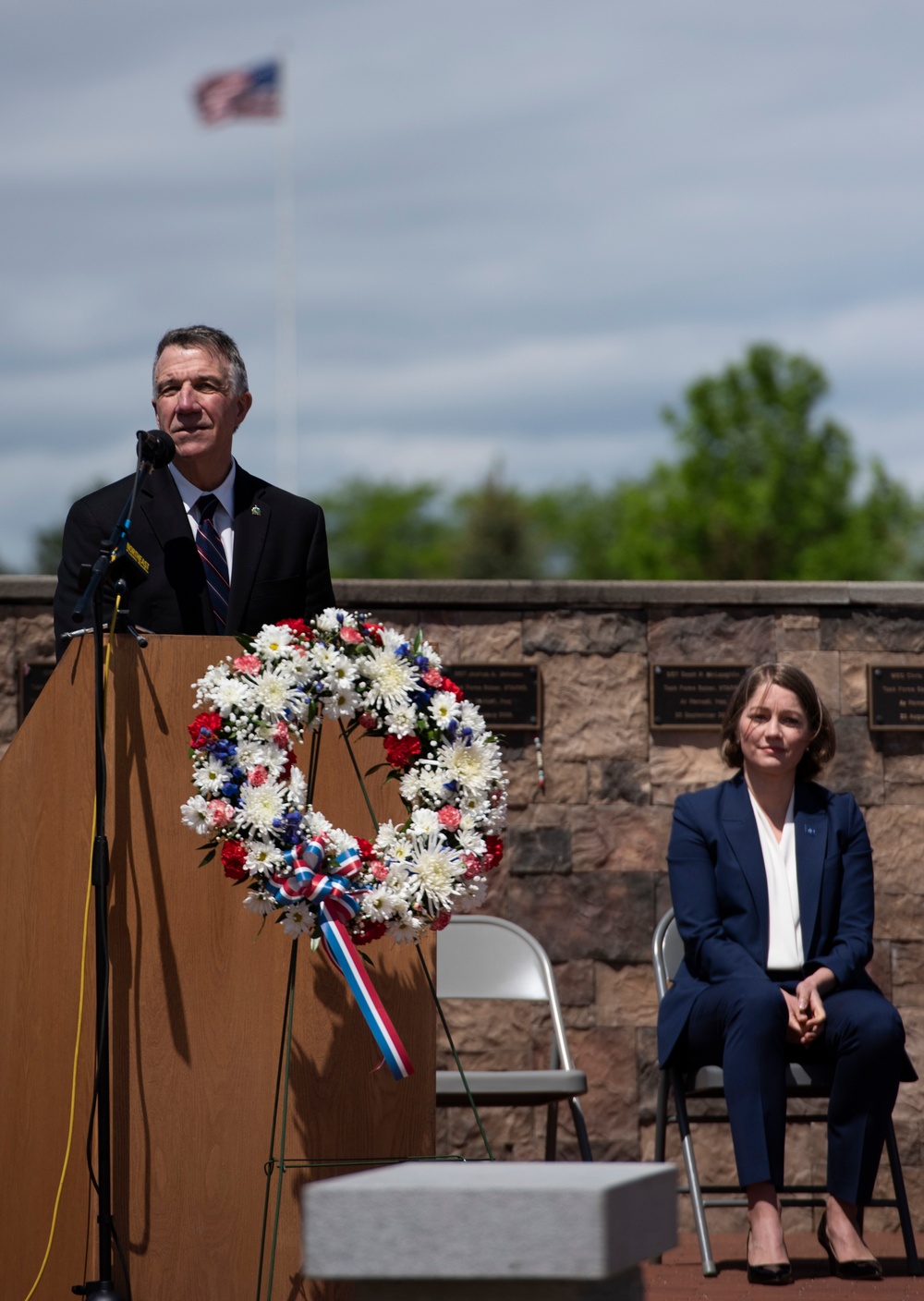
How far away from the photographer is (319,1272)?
6.83 ft

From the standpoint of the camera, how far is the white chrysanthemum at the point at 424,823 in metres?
3.24

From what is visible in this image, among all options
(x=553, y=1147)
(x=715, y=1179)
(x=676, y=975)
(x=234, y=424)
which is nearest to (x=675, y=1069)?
(x=676, y=975)

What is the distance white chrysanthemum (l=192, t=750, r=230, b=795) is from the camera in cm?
316

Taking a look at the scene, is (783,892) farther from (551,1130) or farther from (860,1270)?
(551,1130)

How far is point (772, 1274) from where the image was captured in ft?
13.5

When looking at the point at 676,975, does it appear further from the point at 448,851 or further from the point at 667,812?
the point at 448,851

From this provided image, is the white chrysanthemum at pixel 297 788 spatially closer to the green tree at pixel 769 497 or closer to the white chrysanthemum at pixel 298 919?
the white chrysanthemum at pixel 298 919

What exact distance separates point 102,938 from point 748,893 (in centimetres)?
220

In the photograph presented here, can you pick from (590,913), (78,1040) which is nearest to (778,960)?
(590,913)

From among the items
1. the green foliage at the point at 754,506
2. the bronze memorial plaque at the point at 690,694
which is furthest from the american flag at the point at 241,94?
the bronze memorial plaque at the point at 690,694

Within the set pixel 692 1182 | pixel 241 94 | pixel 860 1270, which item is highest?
pixel 241 94

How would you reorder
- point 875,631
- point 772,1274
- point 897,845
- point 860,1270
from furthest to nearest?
point 875,631 → point 897,845 → point 860,1270 → point 772,1274

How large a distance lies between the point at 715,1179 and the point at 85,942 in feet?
10.1

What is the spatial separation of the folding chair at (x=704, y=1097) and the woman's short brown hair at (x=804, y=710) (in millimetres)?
587
